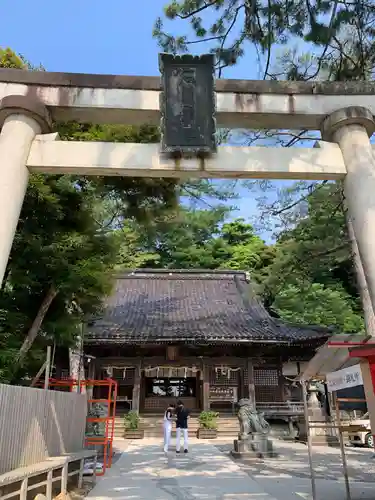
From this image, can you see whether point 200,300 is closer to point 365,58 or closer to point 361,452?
point 361,452

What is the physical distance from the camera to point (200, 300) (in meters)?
21.3

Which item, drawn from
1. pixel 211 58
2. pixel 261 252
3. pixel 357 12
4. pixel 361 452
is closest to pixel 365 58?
pixel 357 12

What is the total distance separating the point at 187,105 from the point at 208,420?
43.7ft

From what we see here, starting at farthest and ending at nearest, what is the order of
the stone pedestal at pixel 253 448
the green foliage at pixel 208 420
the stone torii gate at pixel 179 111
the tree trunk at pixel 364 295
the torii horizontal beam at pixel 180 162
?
the green foliage at pixel 208 420
the stone pedestal at pixel 253 448
the tree trunk at pixel 364 295
the torii horizontal beam at pixel 180 162
the stone torii gate at pixel 179 111

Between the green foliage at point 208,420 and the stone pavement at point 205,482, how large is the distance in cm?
502

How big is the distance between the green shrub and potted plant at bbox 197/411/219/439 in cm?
234

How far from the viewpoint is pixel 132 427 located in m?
15.4

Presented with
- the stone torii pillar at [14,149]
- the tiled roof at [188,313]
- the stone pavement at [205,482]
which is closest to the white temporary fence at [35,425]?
the stone pavement at [205,482]

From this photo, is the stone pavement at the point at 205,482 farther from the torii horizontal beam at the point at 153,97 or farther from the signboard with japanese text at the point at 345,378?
the torii horizontal beam at the point at 153,97

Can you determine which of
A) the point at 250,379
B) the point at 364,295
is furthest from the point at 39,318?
the point at 250,379

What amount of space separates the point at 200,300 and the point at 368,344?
16791 mm

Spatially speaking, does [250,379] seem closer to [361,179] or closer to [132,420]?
[132,420]

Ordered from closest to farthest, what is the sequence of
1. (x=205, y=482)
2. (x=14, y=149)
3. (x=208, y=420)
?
1. (x=14, y=149)
2. (x=205, y=482)
3. (x=208, y=420)

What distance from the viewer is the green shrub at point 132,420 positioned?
50.7 ft
